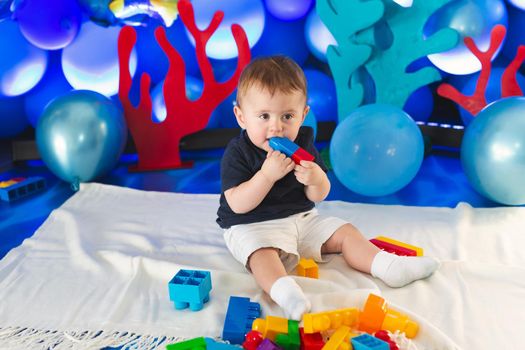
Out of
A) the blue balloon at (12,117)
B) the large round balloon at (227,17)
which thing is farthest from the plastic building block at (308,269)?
the blue balloon at (12,117)

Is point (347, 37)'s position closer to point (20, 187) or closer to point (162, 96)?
point (162, 96)

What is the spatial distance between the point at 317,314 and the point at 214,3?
1.57 metres

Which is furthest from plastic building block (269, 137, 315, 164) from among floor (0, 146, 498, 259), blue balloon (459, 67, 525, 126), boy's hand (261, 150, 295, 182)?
blue balloon (459, 67, 525, 126)

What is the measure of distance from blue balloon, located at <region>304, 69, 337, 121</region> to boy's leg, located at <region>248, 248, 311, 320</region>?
1.16 metres

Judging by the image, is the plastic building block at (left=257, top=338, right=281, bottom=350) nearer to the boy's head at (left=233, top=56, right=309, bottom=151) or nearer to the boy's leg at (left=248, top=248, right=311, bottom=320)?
the boy's leg at (left=248, top=248, right=311, bottom=320)

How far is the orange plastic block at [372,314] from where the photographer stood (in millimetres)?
896

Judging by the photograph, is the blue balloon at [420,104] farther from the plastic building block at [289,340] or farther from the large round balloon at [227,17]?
the plastic building block at [289,340]

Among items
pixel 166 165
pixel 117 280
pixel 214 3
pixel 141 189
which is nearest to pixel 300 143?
pixel 117 280

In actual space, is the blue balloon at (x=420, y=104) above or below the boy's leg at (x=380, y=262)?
above

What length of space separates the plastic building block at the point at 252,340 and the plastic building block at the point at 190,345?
72 mm

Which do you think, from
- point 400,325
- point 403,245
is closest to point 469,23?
point 403,245

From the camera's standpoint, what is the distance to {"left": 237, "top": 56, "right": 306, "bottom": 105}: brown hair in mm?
1029

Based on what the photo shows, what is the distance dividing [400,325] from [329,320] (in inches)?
5.1

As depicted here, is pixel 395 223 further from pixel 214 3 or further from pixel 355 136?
pixel 214 3
